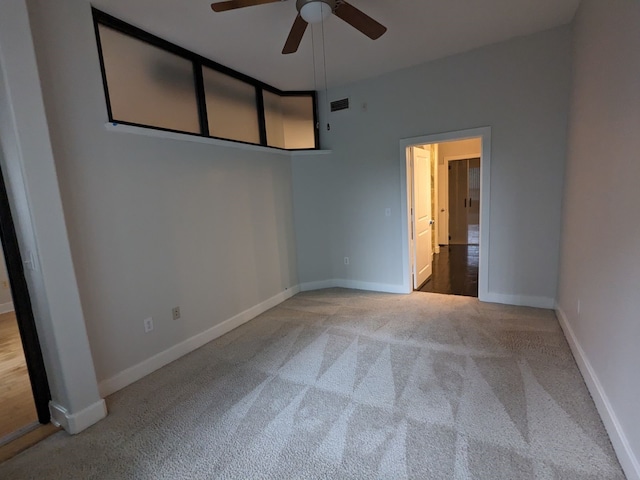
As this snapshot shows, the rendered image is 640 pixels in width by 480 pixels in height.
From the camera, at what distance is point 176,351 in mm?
2777

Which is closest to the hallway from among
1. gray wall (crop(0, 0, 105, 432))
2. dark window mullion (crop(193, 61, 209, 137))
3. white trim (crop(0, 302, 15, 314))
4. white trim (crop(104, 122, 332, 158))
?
white trim (crop(104, 122, 332, 158))

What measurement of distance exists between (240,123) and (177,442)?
10.1ft

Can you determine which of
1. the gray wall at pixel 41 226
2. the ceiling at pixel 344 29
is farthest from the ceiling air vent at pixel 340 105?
the gray wall at pixel 41 226

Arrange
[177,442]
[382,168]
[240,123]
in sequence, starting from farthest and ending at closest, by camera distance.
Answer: [382,168] < [240,123] < [177,442]

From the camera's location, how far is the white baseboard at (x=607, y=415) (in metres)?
1.38

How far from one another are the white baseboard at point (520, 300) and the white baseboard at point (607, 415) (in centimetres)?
86

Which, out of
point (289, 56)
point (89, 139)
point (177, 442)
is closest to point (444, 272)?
point (289, 56)

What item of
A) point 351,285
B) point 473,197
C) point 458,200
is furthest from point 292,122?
point 473,197

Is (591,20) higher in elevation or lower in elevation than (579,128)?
higher

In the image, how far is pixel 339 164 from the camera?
4281 millimetres

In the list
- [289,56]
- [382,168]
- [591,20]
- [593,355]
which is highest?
[289,56]

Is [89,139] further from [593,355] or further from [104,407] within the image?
[593,355]

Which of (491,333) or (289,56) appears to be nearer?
(491,333)

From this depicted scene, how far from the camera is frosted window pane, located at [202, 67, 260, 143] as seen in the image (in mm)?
3191
